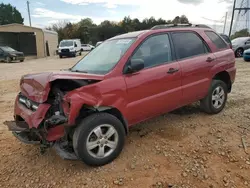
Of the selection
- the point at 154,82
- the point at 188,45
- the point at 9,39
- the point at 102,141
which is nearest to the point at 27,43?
the point at 9,39

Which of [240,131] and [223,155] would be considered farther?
[240,131]

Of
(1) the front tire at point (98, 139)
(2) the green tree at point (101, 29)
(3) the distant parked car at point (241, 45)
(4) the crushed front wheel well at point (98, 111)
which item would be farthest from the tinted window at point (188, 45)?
(2) the green tree at point (101, 29)

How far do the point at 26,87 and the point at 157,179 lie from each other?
221 centimetres

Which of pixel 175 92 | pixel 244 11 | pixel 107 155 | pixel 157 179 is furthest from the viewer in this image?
pixel 244 11

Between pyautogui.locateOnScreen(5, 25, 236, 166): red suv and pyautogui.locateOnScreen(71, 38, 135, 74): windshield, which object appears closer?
pyautogui.locateOnScreen(5, 25, 236, 166): red suv

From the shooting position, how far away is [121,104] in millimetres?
3457

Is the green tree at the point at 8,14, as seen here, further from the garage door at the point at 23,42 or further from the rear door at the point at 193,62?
the rear door at the point at 193,62

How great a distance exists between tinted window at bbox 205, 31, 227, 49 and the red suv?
23 centimetres

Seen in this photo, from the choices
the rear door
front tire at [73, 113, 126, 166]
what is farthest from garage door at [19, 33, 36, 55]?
front tire at [73, 113, 126, 166]

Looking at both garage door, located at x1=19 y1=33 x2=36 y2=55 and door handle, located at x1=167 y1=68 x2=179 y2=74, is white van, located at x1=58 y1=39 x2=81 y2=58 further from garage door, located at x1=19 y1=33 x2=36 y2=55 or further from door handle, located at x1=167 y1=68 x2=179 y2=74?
door handle, located at x1=167 y1=68 x2=179 y2=74

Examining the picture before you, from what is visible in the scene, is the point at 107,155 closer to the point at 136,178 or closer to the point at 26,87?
the point at 136,178

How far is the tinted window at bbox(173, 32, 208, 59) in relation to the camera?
4.34 meters

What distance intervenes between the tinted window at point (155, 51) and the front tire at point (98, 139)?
1.09 meters

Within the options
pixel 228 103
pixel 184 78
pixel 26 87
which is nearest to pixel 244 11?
pixel 228 103
